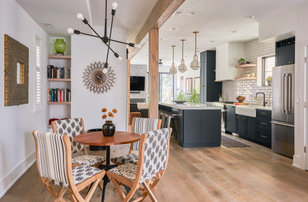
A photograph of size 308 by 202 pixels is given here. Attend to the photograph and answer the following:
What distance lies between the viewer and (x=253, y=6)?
4.46m

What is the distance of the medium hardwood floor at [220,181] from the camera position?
288cm

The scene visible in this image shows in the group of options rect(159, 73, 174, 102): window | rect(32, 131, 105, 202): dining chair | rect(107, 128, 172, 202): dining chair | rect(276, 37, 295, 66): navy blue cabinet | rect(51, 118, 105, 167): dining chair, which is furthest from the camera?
rect(159, 73, 174, 102): window

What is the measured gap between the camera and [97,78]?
5469 mm

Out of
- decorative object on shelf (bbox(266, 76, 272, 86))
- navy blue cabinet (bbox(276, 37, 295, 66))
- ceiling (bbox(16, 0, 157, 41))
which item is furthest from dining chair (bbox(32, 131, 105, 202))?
decorative object on shelf (bbox(266, 76, 272, 86))

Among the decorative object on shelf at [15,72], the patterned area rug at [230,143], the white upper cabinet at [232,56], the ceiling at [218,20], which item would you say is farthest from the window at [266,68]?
the decorative object on shelf at [15,72]

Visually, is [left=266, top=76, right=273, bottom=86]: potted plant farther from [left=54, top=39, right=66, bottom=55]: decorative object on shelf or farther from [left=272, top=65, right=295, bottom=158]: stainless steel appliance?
[left=54, top=39, right=66, bottom=55]: decorative object on shelf

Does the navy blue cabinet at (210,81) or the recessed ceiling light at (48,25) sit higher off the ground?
the recessed ceiling light at (48,25)

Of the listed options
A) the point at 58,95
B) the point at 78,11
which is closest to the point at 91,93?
the point at 58,95

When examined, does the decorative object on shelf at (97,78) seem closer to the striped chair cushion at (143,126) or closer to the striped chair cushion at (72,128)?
the striped chair cushion at (72,128)

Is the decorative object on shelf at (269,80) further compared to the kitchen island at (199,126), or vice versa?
the decorative object on shelf at (269,80)

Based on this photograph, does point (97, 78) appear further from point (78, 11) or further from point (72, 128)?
point (72, 128)

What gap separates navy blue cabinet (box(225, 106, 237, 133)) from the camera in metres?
6.77

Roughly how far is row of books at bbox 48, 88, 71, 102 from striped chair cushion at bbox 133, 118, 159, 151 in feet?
8.09

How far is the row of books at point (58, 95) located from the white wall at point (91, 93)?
146 millimetres
